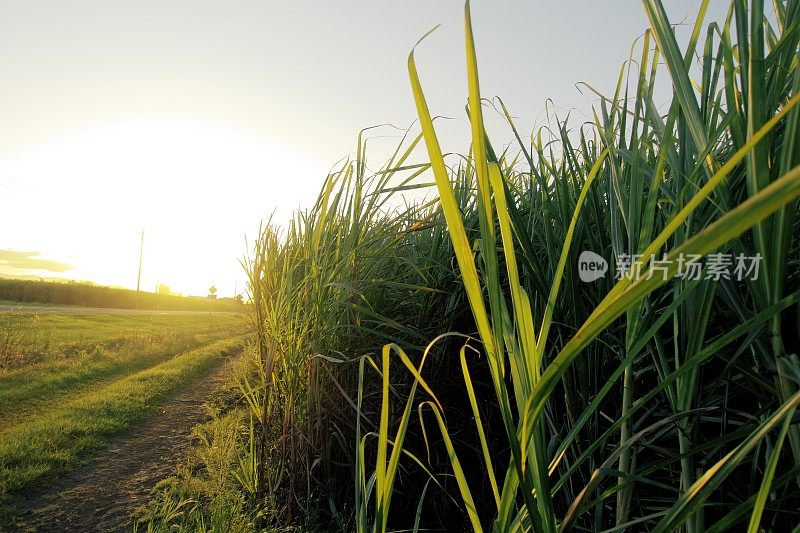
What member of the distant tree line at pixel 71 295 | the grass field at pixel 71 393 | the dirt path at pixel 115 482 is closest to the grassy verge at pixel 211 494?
the dirt path at pixel 115 482

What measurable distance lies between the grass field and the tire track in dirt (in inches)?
5.2

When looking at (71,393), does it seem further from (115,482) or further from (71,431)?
(115,482)

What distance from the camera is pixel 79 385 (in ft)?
23.1

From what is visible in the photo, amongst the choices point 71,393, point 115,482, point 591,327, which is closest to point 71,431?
point 115,482

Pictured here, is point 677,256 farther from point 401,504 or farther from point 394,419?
point 401,504

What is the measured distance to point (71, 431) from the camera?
460 centimetres

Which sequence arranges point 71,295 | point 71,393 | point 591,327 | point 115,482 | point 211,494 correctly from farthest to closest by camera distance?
point 71,295, point 71,393, point 115,482, point 211,494, point 591,327

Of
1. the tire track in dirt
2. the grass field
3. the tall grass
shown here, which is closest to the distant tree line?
the grass field

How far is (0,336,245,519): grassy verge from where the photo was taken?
11.3 feet

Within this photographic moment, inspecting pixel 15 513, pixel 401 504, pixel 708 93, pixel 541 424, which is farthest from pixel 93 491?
pixel 708 93

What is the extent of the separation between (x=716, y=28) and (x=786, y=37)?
10.9 inches

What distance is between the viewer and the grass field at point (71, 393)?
12.4 ft

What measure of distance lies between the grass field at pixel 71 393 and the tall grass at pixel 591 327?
228 cm

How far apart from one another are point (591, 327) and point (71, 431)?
5.41 m
